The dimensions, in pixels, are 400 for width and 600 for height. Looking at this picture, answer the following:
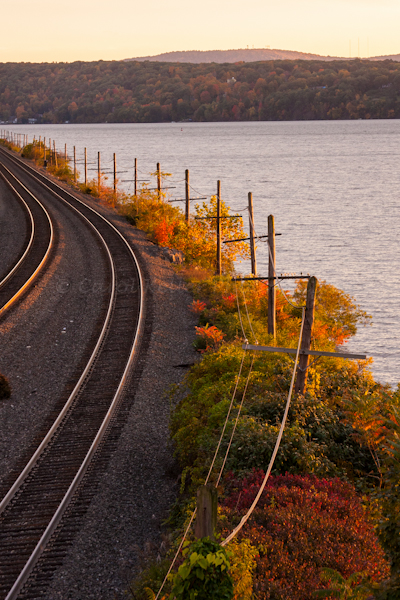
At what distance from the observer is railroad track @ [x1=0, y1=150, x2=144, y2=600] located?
9812 millimetres

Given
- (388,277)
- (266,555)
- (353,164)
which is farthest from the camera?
(353,164)

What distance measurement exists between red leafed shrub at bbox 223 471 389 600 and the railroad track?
10.9 feet

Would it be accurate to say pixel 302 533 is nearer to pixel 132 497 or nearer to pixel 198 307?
pixel 132 497

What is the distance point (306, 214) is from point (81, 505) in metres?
64.2

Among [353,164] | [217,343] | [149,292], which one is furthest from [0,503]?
[353,164]

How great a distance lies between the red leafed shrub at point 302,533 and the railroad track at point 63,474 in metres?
3.33

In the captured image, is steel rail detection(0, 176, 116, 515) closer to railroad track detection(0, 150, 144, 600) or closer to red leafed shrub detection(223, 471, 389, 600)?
railroad track detection(0, 150, 144, 600)

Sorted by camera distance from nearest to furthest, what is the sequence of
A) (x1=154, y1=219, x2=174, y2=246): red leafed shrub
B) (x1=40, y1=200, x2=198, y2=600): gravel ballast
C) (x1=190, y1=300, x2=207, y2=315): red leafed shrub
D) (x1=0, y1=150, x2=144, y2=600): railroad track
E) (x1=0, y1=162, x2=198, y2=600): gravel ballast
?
1. (x1=40, y1=200, x2=198, y2=600): gravel ballast
2. (x1=0, y1=150, x2=144, y2=600): railroad track
3. (x1=0, y1=162, x2=198, y2=600): gravel ballast
4. (x1=190, y1=300, x2=207, y2=315): red leafed shrub
5. (x1=154, y1=219, x2=174, y2=246): red leafed shrub

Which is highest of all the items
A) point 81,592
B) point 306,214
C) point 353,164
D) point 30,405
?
point 353,164

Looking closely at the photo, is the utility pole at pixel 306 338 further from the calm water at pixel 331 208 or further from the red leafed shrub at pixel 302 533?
the calm water at pixel 331 208

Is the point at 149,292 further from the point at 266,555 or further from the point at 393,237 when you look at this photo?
the point at 393,237

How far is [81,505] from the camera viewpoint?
37.2ft

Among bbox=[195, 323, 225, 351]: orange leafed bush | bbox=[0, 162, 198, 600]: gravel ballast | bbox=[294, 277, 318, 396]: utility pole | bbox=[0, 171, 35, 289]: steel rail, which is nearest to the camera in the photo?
bbox=[0, 162, 198, 600]: gravel ballast

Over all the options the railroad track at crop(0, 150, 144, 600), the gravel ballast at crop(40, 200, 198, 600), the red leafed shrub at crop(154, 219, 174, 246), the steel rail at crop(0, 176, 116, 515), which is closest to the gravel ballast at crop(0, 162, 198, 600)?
the gravel ballast at crop(40, 200, 198, 600)
